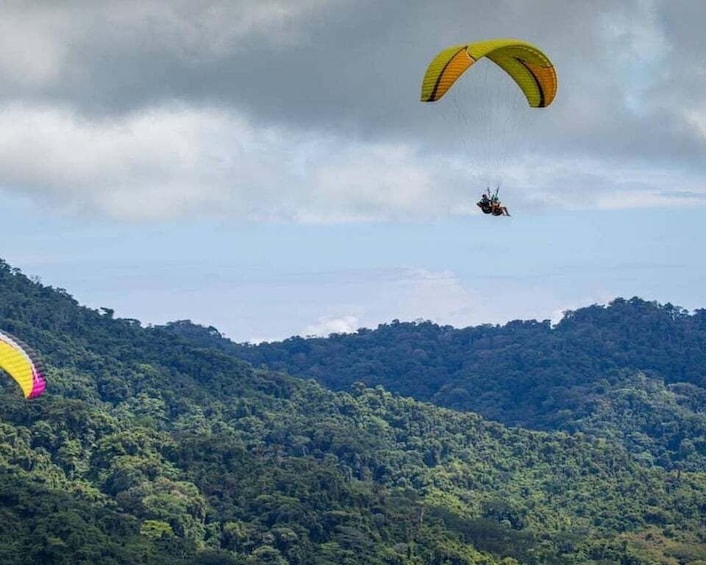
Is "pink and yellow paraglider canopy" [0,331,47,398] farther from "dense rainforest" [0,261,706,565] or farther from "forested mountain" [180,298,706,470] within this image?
"forested mountain" [180,298,706,470]

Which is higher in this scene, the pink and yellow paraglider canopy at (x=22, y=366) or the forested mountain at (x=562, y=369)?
the forested mountain at (x=562, y=369)

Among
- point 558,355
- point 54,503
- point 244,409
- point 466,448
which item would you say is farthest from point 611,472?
point 558,355

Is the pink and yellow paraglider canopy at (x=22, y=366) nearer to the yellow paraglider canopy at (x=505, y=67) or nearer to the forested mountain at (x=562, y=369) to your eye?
the yellow paraglider canopy at (x=505, y=67)

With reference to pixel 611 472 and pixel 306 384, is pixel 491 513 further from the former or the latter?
pixel 306 384

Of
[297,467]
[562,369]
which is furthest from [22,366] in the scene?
[562,369]

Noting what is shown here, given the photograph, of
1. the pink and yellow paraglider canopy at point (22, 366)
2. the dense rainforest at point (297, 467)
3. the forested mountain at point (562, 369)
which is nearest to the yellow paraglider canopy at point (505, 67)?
the pink and yellow paraglider canopy at point (22, 366)

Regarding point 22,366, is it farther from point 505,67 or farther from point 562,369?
point 562,369

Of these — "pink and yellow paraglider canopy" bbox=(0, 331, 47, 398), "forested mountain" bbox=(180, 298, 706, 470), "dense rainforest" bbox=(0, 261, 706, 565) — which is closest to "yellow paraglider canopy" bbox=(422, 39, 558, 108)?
"pink and yellow paraglider canopy" bbox=(0, 331, 47, 398)
